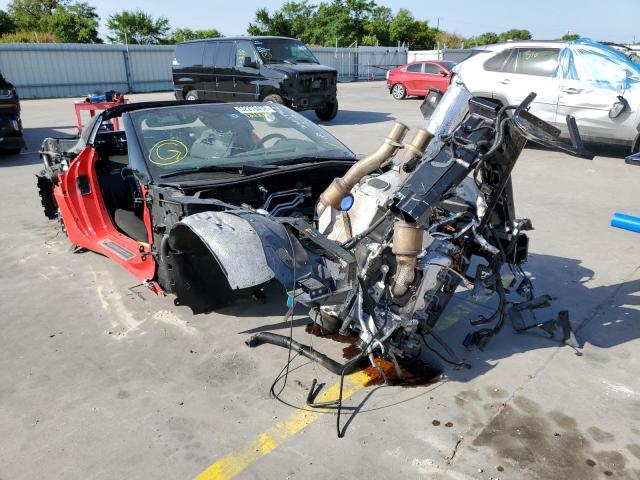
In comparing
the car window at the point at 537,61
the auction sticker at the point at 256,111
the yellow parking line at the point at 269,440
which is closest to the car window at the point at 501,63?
the car window at the point at 537,61

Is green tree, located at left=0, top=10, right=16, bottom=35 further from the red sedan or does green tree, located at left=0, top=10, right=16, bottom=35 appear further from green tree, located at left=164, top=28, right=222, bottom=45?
the red sedan

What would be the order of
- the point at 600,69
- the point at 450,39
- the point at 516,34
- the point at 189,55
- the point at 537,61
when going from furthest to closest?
the point at 516,34 → the point at 450,39 → the point at 189,55 → the point at 537,61 → the point at 600,69

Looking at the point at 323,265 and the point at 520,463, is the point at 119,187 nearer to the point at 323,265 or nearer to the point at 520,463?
the point at 323,265

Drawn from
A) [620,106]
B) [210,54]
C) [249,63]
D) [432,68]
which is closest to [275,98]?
[249,63]

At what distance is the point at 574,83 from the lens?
352 inches

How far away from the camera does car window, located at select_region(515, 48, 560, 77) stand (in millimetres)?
9273

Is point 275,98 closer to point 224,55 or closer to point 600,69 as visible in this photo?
point 224,55

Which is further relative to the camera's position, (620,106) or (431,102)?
(620,106)

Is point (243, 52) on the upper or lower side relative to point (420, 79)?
upper

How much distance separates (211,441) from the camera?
271 cm

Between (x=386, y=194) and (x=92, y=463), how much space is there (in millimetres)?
2151

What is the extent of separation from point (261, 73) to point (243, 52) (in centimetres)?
100

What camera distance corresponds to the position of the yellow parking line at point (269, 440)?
8.27ft

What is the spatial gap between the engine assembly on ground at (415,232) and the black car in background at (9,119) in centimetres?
904
